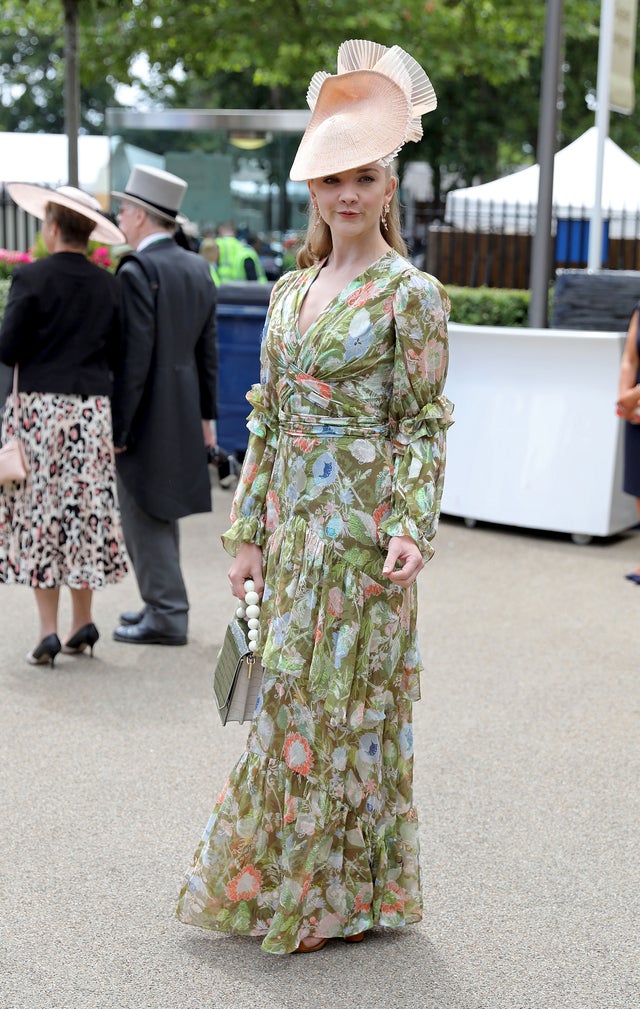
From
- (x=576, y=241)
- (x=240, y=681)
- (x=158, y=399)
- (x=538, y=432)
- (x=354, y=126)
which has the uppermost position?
(x=576, y=241)

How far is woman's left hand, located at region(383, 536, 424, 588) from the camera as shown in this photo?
125 inches

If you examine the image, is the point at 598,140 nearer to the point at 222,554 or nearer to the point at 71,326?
the point at 222,554

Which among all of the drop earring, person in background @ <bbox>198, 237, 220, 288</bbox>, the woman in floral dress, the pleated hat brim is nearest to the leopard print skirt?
the woman in floral dress

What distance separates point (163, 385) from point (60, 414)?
0.62m

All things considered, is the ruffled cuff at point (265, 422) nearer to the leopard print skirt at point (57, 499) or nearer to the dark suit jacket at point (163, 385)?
the leopard print skirt at point (57, 499)

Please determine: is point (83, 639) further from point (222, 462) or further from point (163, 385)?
point (163, 385)

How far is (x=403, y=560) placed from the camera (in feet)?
10.6

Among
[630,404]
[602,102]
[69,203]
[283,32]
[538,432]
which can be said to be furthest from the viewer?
[283,32]

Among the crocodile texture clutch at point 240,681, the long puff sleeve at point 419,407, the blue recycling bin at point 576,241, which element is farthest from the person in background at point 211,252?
the long puff sleeve at point 419,407

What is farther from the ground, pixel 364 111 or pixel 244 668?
pixel 364 111

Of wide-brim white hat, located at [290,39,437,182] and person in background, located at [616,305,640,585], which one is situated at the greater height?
wide-brim white hat, located at [290,39,437,182]

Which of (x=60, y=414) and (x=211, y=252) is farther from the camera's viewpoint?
(x=211, y=252)

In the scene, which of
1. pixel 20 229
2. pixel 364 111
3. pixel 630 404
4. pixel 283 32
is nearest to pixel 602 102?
pixel 630 404

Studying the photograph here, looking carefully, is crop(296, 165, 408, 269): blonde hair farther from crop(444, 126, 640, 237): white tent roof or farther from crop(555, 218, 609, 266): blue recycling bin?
crop(444, 126, 640, 237): white tent roof
